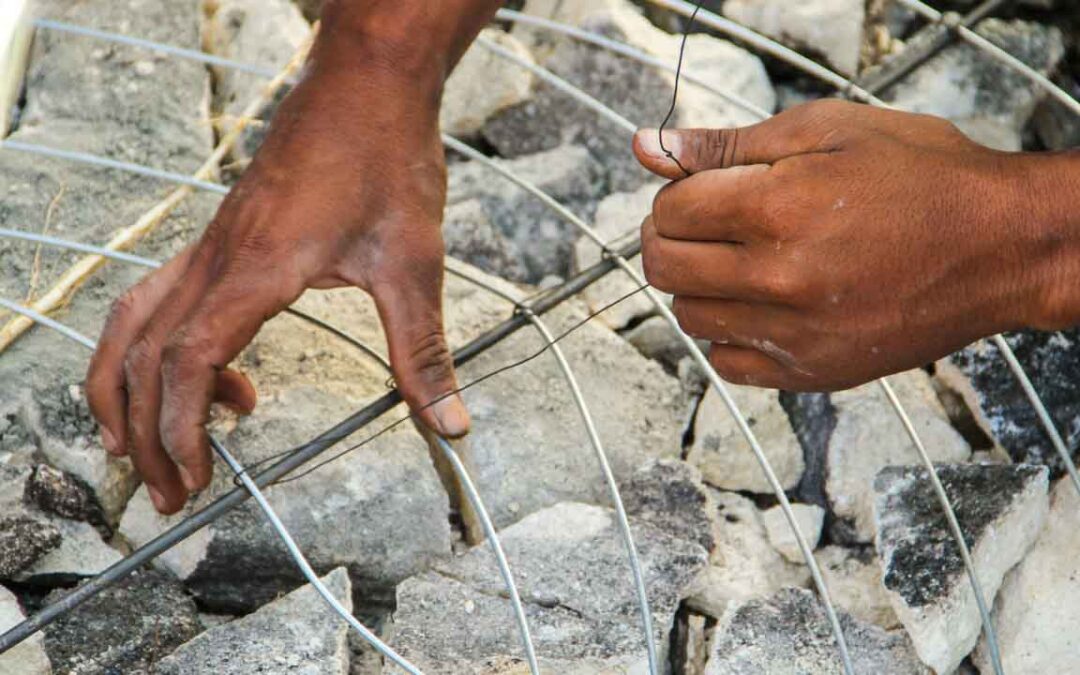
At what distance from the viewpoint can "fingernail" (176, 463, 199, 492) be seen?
4.94 feet

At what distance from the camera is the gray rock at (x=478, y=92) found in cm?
220

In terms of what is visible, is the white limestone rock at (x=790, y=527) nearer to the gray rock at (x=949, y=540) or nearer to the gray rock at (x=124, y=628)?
the gray rock at (x=949, y=540)

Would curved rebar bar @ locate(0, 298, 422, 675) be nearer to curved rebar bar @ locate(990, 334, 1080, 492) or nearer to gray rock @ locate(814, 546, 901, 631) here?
gray rock @ locate(814, 546, 901, 631)

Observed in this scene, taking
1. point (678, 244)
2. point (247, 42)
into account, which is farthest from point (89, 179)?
point (678, 244)

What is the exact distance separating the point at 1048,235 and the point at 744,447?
67cm

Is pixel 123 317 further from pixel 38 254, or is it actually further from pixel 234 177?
pixel 234 177

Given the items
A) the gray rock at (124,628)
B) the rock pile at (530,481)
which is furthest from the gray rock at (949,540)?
the gray rock at (124,628)

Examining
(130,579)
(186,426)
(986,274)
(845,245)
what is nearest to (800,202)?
(845,245)

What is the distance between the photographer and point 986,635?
58.4 inches

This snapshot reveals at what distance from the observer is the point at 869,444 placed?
1.73 metres

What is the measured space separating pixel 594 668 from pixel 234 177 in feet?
3.43

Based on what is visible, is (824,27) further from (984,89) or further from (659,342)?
(659,342)

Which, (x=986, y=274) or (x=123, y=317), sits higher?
(x=986, y=274)

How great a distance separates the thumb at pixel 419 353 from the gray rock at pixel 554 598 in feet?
0.73
